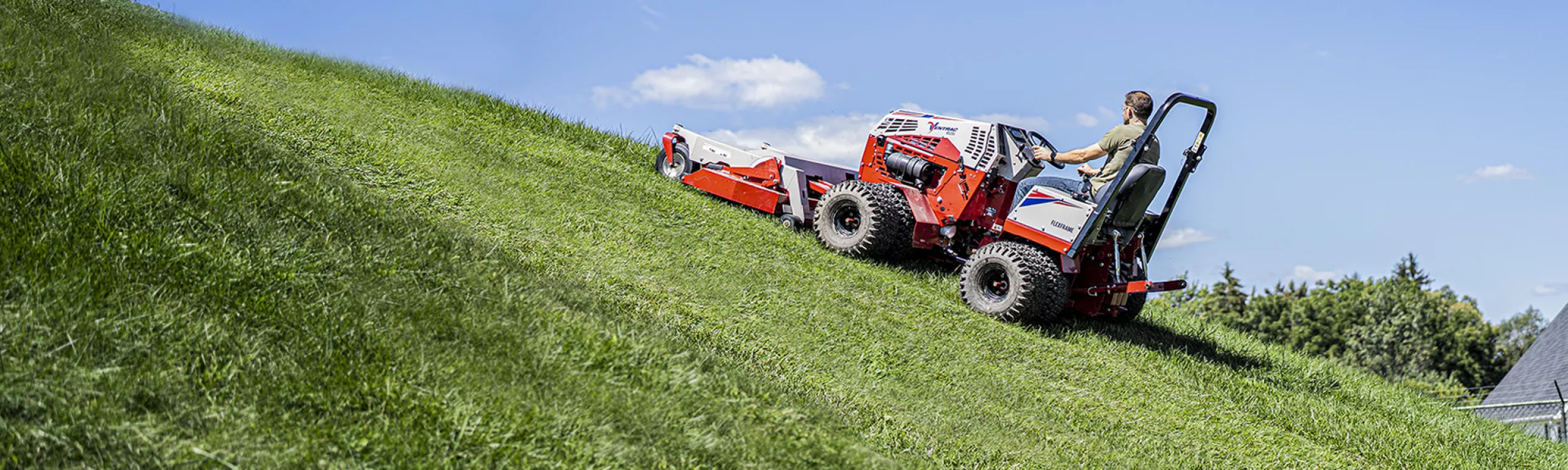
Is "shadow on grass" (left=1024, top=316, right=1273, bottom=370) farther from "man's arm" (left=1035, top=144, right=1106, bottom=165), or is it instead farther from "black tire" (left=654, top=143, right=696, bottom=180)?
"black tire" (left=654, top=143, right=696, bottom=180)

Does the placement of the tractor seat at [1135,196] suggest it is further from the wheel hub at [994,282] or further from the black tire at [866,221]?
the black tire at [866,221]

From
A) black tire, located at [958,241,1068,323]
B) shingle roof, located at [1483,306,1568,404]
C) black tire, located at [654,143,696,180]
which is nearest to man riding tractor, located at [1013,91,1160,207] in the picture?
black tire, located at [958,241,1068,323]

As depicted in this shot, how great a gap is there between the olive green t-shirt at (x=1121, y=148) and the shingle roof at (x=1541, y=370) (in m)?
21.3

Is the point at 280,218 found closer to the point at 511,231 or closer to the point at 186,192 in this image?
the point at 186,192

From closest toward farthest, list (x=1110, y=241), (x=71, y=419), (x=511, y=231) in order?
(x=71, y=419) < (x=511, y=231) < (x=1110, y=241)

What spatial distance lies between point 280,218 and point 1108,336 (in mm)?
6513

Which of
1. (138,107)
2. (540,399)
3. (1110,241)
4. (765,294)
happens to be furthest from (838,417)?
(138,107)

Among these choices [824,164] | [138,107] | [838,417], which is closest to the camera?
[838,417]

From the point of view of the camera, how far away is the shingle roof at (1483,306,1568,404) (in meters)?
25.9

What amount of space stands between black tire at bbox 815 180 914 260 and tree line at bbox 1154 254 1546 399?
3716 centimetres

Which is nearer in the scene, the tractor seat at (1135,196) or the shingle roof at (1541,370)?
the tractor seat at (1135,196)

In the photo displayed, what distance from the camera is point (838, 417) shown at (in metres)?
5.70

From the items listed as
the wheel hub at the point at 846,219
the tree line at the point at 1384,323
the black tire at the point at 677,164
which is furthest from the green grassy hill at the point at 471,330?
the tree line at the point at 1384,323

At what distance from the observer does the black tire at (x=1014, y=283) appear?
28.7 ft
